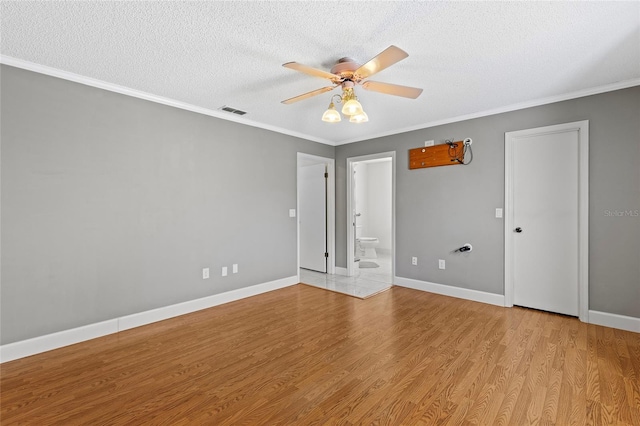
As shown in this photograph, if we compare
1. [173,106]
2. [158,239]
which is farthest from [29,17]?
[158,239]

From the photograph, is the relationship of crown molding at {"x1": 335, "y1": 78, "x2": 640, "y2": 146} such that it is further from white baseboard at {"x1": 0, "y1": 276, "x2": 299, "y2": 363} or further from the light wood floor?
white baseboard at {"x1": 0, "y1": 276, "x2": 299, "y2": 363}

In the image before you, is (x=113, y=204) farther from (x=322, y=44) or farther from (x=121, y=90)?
(x=322, y=44)

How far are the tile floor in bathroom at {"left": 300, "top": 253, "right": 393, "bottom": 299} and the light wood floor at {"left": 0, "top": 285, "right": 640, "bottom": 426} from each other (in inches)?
40.2

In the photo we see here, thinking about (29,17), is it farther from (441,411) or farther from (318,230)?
(318,230)

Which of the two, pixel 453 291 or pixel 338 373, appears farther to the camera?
pixel 453 291

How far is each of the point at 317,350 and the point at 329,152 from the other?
145 inches

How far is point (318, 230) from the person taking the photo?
5652mm

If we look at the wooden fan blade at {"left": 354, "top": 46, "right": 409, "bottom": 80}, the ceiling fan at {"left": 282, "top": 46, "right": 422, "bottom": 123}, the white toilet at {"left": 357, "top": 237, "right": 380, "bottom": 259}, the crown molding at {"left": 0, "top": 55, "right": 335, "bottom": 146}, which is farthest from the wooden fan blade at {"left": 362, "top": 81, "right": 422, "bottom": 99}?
the white toilet at {"left": 357, "top": 237, "right": 380, "bottom": 259}

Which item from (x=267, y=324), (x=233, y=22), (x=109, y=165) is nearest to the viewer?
(x=233, y=22)

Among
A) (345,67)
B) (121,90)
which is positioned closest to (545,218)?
(345,67)

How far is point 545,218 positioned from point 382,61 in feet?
9.27

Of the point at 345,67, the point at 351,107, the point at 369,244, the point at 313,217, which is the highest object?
the point at 345,67

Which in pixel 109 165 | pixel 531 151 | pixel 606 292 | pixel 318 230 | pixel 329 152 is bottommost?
pixel 606 292

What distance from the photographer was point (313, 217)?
5723 mm
